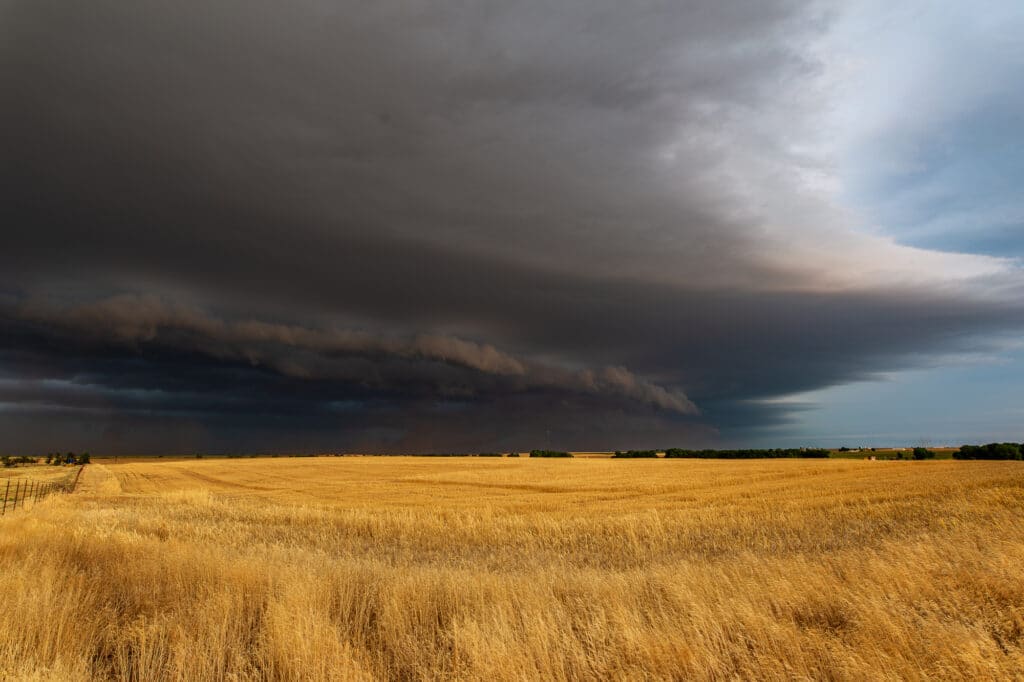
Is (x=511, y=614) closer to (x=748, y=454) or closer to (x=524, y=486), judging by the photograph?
(x=524, y=486)

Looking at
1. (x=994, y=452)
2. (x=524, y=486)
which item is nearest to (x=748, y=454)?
(x=994, y=452)

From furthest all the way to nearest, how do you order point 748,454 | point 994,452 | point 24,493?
1. point 748,454
2. point 994,452
3. point 24,493

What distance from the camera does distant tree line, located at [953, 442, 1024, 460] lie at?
322ft

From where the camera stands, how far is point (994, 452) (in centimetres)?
10231

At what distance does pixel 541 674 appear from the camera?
8.08 meters

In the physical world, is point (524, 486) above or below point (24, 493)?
above

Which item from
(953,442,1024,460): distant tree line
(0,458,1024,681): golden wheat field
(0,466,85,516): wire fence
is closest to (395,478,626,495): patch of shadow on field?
(0,458,1024,681): golden wheat field

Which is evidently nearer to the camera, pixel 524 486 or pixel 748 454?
pixel 524 486

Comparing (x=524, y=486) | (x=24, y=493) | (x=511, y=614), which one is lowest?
(x=24, y=493)

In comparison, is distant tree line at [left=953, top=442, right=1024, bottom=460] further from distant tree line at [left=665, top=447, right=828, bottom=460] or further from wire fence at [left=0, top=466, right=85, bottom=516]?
wire fence at [left=0, top=466, right=85, bottom=516]

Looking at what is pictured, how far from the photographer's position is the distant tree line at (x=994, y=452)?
98.0 metres

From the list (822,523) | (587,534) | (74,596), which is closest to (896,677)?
(74,596)

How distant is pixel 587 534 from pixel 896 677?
19465 mm

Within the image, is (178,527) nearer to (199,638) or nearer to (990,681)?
(199,638)
